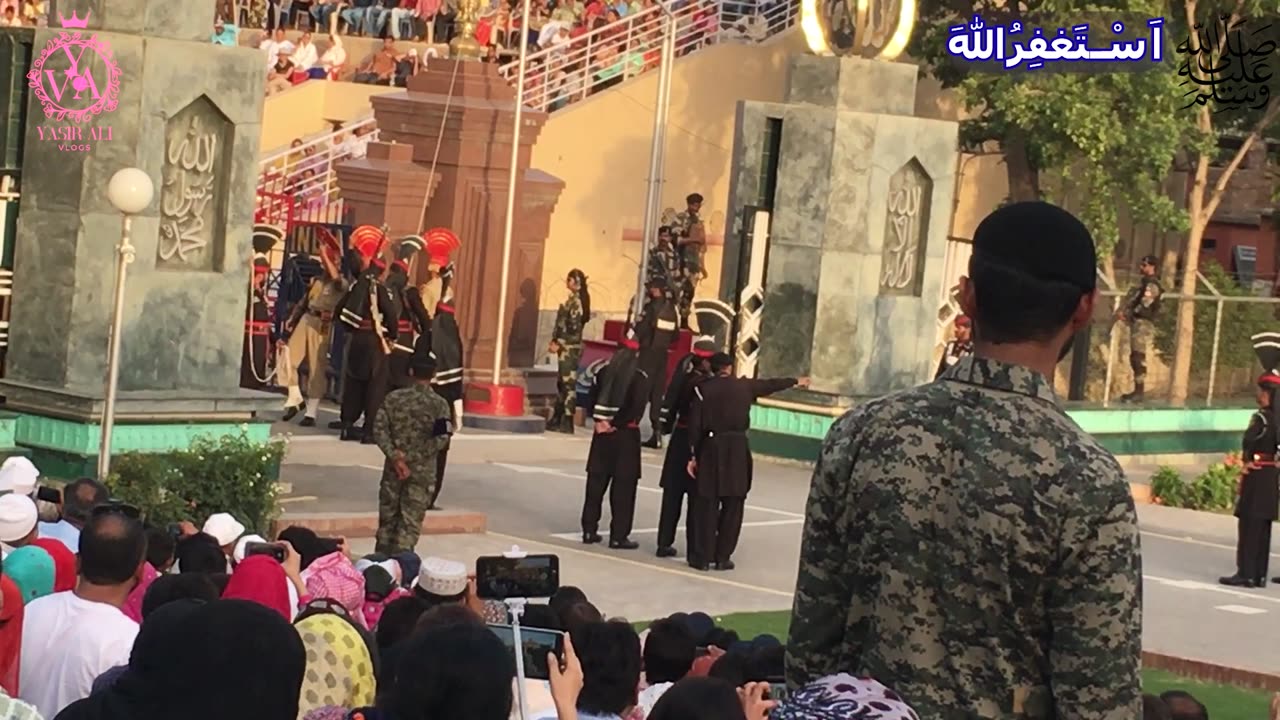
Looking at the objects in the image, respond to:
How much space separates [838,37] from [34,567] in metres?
15.4

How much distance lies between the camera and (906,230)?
23.3 metres

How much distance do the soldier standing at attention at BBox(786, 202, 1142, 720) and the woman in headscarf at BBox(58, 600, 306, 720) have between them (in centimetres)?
96

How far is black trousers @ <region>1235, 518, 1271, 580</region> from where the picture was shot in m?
18.8

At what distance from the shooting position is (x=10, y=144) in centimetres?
1569

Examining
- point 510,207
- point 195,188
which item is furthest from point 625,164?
point 195,188

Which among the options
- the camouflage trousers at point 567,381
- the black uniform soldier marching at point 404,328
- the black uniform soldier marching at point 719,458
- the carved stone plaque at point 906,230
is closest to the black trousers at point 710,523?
the black uniform soldier marching at point 719,458

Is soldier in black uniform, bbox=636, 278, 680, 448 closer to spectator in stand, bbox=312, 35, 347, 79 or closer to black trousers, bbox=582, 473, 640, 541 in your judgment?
black trousers, bbox=582, 473, 640, 541

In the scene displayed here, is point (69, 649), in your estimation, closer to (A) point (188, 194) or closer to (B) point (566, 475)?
(A) point (188, 194)

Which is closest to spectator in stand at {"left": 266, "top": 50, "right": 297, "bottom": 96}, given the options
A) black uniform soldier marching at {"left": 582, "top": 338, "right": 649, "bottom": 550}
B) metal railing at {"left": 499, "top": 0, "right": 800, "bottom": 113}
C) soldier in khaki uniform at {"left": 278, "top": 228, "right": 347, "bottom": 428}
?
metal railing at {"left": 499, "top": 0, "right": 800, "bottom": 113}

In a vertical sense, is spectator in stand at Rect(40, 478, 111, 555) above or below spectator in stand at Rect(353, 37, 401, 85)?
below

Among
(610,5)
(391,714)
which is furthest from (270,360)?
(391,714)

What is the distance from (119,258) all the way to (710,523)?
471 cm

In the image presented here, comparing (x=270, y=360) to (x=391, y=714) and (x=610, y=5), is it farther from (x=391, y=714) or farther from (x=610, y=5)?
(x=391, y=714)
